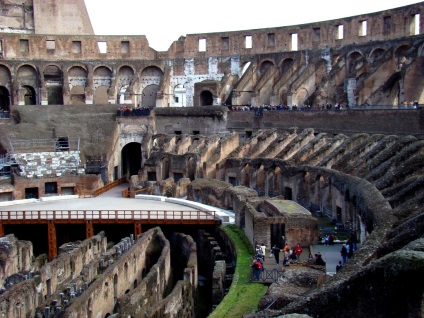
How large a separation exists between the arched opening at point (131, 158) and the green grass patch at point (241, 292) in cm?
2278

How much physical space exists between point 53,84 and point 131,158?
362 inches

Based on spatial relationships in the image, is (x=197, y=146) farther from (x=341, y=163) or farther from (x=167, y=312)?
(x=167, y=312)

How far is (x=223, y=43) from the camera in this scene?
4706 cm

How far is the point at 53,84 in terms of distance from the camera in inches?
1822

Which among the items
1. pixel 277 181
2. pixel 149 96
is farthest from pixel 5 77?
pixel 277 181

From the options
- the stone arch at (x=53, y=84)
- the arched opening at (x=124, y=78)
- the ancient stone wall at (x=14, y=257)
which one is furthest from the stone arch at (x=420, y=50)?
the stone arch at (x=53, y=84)

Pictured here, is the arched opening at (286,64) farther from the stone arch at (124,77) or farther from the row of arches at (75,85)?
the stone arch at (124,77)

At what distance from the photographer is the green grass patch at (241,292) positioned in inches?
575

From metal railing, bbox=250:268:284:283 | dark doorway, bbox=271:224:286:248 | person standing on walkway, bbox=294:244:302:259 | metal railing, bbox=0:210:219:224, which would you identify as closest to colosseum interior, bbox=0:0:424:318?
dark doorway, bbox=271:224:286:248

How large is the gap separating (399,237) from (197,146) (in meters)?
26.0

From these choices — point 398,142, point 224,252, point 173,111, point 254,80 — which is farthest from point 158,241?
point 254,80

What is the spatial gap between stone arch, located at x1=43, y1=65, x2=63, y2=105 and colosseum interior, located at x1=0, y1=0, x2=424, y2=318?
0.51 ft

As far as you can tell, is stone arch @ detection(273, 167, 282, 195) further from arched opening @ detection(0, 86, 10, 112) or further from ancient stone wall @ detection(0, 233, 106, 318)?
arched opening @ detection(0, 86, 10, 112)

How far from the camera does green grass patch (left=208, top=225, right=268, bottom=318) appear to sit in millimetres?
14609
